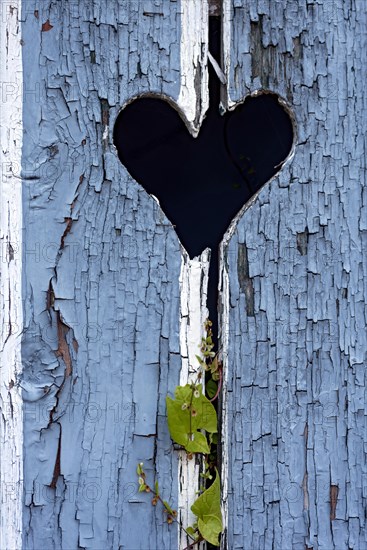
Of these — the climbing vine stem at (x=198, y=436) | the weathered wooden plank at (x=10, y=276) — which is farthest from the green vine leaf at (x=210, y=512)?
the weathered wooden plank at (x=10, y=276)

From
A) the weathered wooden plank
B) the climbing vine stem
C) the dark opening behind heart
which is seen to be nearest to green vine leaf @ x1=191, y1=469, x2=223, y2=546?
the climbing vine stem

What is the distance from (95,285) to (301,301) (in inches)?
13.2

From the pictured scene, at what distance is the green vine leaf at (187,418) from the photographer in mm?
1154

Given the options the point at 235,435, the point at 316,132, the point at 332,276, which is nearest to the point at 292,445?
the point at 235,435

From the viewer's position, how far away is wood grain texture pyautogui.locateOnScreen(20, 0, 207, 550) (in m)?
1.17

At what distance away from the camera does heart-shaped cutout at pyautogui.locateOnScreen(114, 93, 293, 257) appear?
124 centimetres

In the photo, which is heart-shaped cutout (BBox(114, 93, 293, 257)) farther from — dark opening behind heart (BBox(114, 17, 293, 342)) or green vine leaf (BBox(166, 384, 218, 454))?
green vine leaf (BBox(166, 384, 218, 454))

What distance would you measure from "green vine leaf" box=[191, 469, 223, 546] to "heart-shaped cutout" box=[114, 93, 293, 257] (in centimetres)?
39

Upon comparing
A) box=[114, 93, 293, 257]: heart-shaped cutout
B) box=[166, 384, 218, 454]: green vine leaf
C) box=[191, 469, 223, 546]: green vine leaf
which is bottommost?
box=[191, 469, 223, 546]: green vine leaf

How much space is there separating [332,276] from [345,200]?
0.13 meters

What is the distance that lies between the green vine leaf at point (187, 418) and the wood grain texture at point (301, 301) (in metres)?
0.05

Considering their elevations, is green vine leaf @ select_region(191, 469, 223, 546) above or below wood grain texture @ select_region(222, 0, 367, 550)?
below

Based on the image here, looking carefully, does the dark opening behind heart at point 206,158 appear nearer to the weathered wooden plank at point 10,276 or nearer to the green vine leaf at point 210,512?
the weathered wooden plank at point 10,276

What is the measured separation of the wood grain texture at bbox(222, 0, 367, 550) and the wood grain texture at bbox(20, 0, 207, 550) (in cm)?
9
